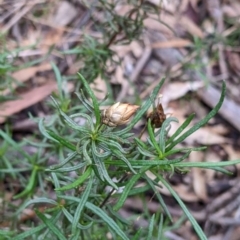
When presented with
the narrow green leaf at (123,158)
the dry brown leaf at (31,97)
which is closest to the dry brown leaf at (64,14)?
the dry brown leaf at (31,97)

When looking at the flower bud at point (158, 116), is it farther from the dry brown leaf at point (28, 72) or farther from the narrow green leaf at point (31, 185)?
the dry brown leaf at point (28, 72)

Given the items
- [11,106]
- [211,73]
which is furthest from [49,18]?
[211,73]

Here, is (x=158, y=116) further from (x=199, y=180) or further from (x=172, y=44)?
(x=172, y=44)

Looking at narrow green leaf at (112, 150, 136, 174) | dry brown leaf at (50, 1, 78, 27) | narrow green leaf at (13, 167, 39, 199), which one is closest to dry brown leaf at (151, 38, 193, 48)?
dry brown leaf at (50, 1, 78, 27)

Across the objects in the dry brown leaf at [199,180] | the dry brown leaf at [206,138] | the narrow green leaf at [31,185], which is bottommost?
the dry brown leaf at [199,180]

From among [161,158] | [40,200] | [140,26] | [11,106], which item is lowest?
[11,106]

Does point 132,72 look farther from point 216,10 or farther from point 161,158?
point 161,158

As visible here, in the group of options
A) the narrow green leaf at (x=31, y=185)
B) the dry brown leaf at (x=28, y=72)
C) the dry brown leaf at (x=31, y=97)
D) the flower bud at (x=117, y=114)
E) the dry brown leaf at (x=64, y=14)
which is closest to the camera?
the flower bud at (x=117, y=114)

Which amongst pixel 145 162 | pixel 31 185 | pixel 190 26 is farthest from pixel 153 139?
pixel 190 26
